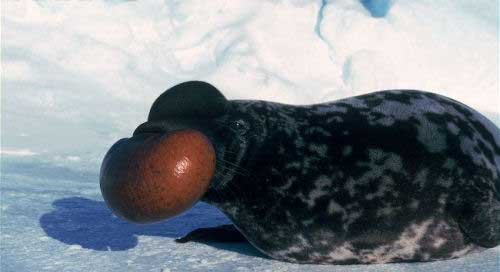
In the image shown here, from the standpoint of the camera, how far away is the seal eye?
263 centimetres

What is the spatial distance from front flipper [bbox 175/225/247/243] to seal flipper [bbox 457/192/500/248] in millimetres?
1216

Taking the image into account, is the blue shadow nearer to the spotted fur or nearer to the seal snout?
the spotted fur

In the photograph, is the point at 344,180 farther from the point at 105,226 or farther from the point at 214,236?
the point at 105,226

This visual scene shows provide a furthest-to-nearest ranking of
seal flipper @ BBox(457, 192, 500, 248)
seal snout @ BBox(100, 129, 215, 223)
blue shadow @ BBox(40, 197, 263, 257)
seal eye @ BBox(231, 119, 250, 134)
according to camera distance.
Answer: blue shadow @ BBox(40, 197, 263, 257), seal eye @ BBox(231, 119, 250, 134), seal flipper @ BBox(457, 192, 500, 248), seal snout @ BBox(100, 129, 215, 223)

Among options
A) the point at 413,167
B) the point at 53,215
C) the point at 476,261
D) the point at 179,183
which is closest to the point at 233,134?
the point at 179,183

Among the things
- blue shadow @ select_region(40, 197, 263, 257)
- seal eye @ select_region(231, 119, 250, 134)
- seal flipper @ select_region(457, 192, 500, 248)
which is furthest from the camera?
blue shadow @ select_region(40, 197, 263, 257)

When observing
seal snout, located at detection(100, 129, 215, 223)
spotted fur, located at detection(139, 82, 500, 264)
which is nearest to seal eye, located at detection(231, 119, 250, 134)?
spotted fur, located at detection(139, 82, 500, 264)

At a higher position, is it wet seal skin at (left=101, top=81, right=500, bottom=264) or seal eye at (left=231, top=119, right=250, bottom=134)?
seal eye at (left=231, top=119, right=250, bottom=134)

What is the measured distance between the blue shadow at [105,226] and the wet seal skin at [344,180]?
0.38 metres

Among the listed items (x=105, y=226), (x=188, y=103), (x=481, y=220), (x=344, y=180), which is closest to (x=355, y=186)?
(x=344, y=180)

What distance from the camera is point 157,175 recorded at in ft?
7.04

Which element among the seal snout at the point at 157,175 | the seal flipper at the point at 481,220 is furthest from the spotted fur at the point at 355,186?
the seal snout at the point at 157,175

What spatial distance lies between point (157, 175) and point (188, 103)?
560 mm

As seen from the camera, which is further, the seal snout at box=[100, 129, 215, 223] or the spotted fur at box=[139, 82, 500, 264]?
the spotted fur at box=[139, 82, 500, 264]
